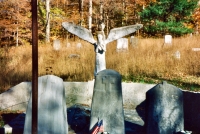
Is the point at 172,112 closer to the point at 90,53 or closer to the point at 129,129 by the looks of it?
the point at 129,129

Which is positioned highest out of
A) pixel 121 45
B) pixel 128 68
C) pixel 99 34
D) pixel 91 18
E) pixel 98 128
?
pixel 91 18

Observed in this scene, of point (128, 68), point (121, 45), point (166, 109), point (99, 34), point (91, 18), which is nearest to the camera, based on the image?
point (166, 109)

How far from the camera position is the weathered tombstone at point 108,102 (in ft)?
16.1

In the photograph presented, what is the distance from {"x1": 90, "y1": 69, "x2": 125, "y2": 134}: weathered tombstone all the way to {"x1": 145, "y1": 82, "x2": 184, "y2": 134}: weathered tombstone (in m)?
0.54

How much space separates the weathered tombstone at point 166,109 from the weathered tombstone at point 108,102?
0.54m

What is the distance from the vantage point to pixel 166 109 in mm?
4863

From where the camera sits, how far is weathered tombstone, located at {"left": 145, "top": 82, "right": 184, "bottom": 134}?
4.83 m

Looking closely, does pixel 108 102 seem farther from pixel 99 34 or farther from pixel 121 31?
pixel 121 31

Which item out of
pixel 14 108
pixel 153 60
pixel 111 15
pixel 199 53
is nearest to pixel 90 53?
pixel 153 60

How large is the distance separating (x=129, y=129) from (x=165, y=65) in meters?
5.82

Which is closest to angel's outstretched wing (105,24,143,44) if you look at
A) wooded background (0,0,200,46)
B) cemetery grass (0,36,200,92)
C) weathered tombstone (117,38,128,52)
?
cemetery grass (0,36,200,92)

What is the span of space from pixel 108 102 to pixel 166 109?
0.98m

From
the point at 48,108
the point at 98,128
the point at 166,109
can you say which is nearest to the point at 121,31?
the point at 166,109

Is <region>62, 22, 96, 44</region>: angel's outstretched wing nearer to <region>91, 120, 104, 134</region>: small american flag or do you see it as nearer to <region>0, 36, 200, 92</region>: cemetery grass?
<region>0, 36, 200, 92</region>: cemetery grass
